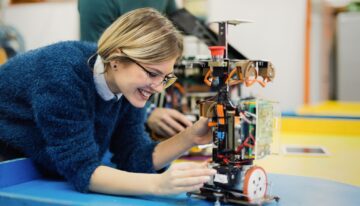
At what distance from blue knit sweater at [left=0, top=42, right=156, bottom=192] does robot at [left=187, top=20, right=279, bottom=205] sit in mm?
255

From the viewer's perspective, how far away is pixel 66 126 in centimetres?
91

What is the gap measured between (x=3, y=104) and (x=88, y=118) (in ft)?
0.79

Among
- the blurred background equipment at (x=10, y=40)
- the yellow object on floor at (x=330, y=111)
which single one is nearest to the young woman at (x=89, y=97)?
the yellow object on floor at (x=330, y=111)

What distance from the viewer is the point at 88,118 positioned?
37.9 inches

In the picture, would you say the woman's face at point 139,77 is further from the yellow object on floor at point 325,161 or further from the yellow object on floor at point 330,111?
the yellow object on floor at point 330,111

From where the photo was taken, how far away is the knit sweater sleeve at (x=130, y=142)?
1138 mm

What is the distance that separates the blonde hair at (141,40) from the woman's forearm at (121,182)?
231 mm

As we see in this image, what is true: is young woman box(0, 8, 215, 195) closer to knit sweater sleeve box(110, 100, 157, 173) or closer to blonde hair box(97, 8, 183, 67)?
blonde hair box(97, 8, 183, 67)

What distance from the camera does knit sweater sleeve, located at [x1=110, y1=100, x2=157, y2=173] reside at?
1.14 m

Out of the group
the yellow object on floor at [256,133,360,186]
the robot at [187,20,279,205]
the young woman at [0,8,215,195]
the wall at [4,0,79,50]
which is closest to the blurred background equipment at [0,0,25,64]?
the wall at [4,0,79,50]

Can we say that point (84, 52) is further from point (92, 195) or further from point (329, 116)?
point (329, 116)

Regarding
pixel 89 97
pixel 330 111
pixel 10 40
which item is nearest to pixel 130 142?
pixel 89 97

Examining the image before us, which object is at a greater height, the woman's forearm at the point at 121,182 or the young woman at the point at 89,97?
the young woman at the point at 89,97

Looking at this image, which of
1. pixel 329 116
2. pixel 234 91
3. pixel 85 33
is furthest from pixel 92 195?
pixel 329 116
